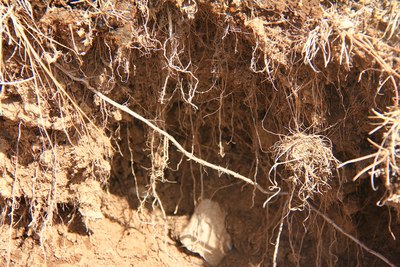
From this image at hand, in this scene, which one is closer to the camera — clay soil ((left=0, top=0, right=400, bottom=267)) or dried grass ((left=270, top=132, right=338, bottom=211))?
clay soil ((left=0, top=0, right=400, bottom=267))

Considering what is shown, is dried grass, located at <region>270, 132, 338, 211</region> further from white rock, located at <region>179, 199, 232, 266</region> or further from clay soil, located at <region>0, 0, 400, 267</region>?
white rock, located at <region>179, 199, 232, 266</region>

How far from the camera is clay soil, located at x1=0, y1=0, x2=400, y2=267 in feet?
5.60

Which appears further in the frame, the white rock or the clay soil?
the white rock

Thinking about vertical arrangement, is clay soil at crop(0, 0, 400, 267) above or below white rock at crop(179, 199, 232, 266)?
above

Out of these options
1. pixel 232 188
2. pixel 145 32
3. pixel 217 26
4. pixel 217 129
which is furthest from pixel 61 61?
pixel 232 188

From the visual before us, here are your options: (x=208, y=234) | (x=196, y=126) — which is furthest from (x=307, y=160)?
(x=208, y=234)

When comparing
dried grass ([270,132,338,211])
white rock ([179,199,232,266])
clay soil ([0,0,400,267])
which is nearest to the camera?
clay soil ([0,0,400,267])

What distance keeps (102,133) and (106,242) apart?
1.89 ft

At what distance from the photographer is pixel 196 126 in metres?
2.18

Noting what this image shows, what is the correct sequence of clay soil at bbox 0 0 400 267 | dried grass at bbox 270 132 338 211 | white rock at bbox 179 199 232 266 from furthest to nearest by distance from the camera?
white rock at bbox 179 199 232 266
dried grass at bbox 270 132 338 211
clay soil at bbox 0 0 400 267

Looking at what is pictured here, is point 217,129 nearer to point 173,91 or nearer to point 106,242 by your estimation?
point 173,91

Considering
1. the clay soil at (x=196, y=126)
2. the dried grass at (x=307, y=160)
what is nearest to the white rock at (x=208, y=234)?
the clay soil at (x=196, y=126)

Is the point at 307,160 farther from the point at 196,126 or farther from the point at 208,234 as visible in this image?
the point at 208,234

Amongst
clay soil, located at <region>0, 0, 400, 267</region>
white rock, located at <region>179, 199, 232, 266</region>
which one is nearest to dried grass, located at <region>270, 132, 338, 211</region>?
clay soil, located at <region>0, 0, 400, 267</region>
